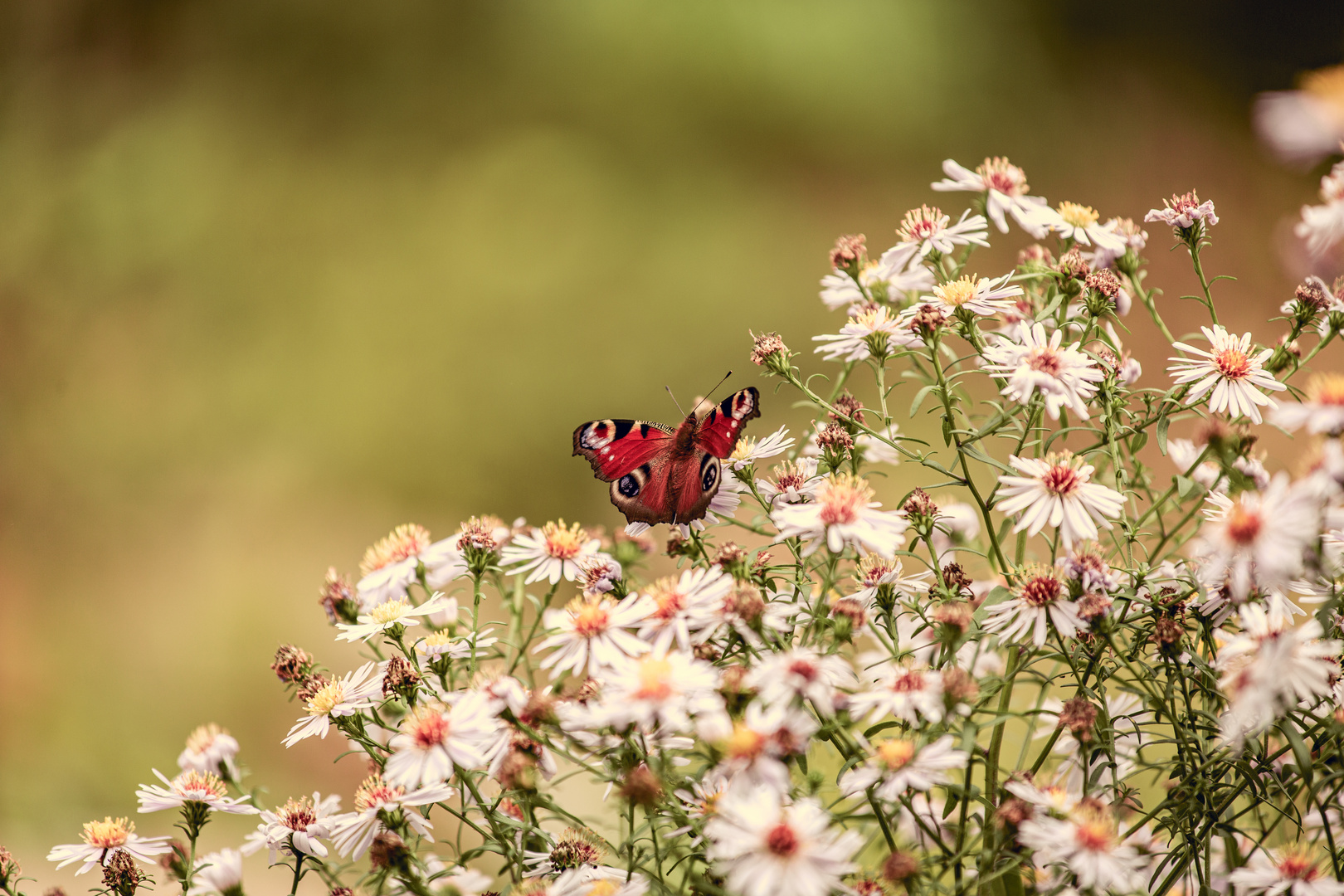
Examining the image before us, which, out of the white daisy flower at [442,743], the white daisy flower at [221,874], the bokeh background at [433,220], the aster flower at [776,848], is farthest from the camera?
the bokeh background at [433,220]

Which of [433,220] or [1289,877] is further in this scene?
[433,220]

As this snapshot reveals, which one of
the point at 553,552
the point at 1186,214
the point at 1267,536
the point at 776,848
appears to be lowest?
the point at 776,848

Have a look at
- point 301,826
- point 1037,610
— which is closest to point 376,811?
point 301,826

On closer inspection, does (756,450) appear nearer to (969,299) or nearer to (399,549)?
(969,299)

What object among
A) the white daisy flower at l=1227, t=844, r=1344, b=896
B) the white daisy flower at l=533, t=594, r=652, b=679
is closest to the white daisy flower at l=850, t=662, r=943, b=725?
the white daisy flower at l=533, t=594, r=652, b=679

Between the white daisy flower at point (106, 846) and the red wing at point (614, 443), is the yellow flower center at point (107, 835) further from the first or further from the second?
the red wing at point (614, 443)

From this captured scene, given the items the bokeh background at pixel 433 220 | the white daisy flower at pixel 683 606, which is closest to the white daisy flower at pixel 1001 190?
the white daisy flower at pixel 683 606

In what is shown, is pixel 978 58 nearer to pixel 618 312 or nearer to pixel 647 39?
pixel 647 39

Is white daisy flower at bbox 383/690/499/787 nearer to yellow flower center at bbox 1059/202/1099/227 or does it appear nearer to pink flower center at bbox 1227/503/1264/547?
pink flower center at bbox 1227/503/1264/547
